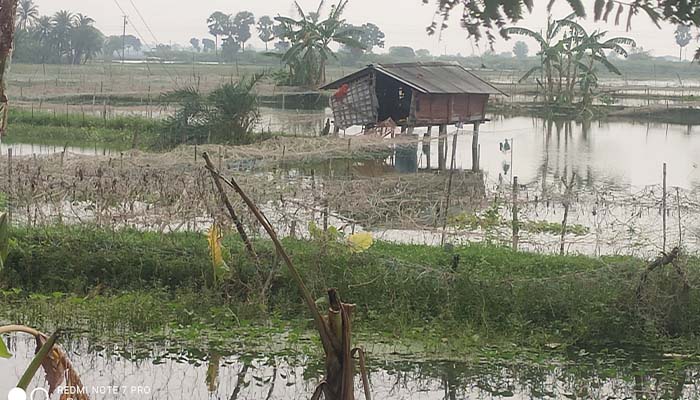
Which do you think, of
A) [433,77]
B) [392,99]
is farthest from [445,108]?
[392,99]

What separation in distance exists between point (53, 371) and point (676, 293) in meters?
5.12

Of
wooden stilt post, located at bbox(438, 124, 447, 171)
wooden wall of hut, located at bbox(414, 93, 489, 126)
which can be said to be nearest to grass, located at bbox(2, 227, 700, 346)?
wooden stilt post, located at bbox(438, 124, 447, 171)

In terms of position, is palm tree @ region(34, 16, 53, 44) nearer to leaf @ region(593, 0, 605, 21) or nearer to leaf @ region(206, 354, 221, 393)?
leaf @ region(206, 354, 221, 393)

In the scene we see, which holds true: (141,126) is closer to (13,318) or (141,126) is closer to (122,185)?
(122,185)

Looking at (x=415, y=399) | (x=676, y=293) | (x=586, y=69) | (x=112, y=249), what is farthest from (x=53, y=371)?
(x=586, y=69)

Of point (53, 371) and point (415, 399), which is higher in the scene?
point (53, 371)

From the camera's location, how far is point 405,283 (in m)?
6.77

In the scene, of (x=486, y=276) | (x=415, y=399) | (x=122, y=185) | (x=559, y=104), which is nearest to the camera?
(x=415, y=399)

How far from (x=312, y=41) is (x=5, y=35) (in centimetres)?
2118

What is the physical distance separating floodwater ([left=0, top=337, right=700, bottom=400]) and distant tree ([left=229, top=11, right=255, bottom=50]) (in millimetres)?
40006

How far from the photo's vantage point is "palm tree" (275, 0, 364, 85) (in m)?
22.2

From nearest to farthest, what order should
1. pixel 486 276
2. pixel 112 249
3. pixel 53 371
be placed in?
pixel 53 371
pixel 486 276
pixel 112 249

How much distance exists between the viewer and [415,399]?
17.3 ft

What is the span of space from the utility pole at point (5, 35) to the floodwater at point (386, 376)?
3.49 metres
